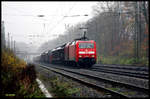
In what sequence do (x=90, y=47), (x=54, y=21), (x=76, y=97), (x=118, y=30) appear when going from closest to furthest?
(x=76, y=97) → (x=90, y=47) → (x=54, y=21) → (x=118, y=30)

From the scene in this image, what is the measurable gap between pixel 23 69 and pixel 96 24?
3706 cm

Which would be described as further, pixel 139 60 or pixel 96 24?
pixel 96 24

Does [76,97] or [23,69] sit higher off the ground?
[23,69]

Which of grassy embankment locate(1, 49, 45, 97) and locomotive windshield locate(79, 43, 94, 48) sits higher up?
locomotive windshield locate(79, 43, 94, 48)

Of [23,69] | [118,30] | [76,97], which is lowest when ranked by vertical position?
[76,97]

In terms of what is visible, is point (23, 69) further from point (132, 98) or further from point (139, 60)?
point (139, 60)

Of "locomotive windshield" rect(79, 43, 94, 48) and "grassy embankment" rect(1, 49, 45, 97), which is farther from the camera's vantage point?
"locomotive windshield" rect(79, 43, 94, 48)

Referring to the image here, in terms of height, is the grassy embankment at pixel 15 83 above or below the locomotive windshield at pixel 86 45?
below

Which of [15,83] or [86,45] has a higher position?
[86,45]

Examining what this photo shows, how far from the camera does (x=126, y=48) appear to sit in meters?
36.4

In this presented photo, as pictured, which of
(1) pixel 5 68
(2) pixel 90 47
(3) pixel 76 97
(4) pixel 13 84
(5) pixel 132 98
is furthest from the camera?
(2) pixel 90 47

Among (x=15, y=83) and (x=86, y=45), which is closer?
(x=15, y=83)

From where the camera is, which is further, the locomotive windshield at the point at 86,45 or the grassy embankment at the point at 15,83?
the locomotive windshield at the point at 86,45

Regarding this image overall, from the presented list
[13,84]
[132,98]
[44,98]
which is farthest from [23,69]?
[132,98]
